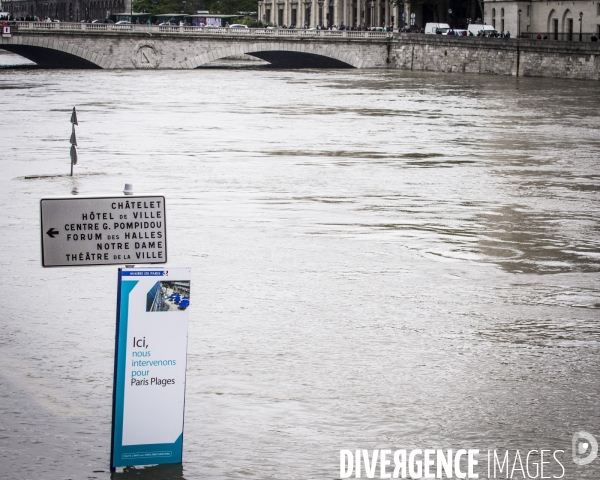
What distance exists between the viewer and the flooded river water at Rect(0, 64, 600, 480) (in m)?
8.73

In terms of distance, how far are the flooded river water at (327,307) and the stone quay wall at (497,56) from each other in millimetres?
43392

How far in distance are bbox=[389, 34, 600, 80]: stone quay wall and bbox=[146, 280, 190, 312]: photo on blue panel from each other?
6805cm

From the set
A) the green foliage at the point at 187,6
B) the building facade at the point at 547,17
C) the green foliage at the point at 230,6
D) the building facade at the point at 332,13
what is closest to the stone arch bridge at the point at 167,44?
the building facade at the point at 547,17

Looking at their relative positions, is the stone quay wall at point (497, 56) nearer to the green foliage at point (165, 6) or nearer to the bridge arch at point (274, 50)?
the bridge arch at point (274, 50)

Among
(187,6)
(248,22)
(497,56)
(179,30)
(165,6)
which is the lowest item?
(497,56)

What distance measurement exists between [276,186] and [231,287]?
10.2 meters

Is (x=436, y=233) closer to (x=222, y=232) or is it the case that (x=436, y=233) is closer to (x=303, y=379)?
(x=222, y=232)

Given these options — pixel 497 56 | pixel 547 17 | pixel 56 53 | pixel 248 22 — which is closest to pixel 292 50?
pixel 56 53

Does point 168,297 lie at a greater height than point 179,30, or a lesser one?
lesser

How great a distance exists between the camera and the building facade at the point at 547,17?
316 feet

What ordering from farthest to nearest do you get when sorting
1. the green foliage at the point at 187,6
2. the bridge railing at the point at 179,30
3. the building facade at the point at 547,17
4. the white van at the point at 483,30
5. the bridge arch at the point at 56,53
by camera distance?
the green foliage at the point at 187,6
the white van at the point at 483,30
the building facade at the point at 547,17
the bridge railing at the point at 179,30
the bridge arch at the point at 56,53

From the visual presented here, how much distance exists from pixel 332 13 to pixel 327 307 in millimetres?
143481

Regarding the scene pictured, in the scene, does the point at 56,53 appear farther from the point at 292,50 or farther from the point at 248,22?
the point at 248,22

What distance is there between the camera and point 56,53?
101 m
